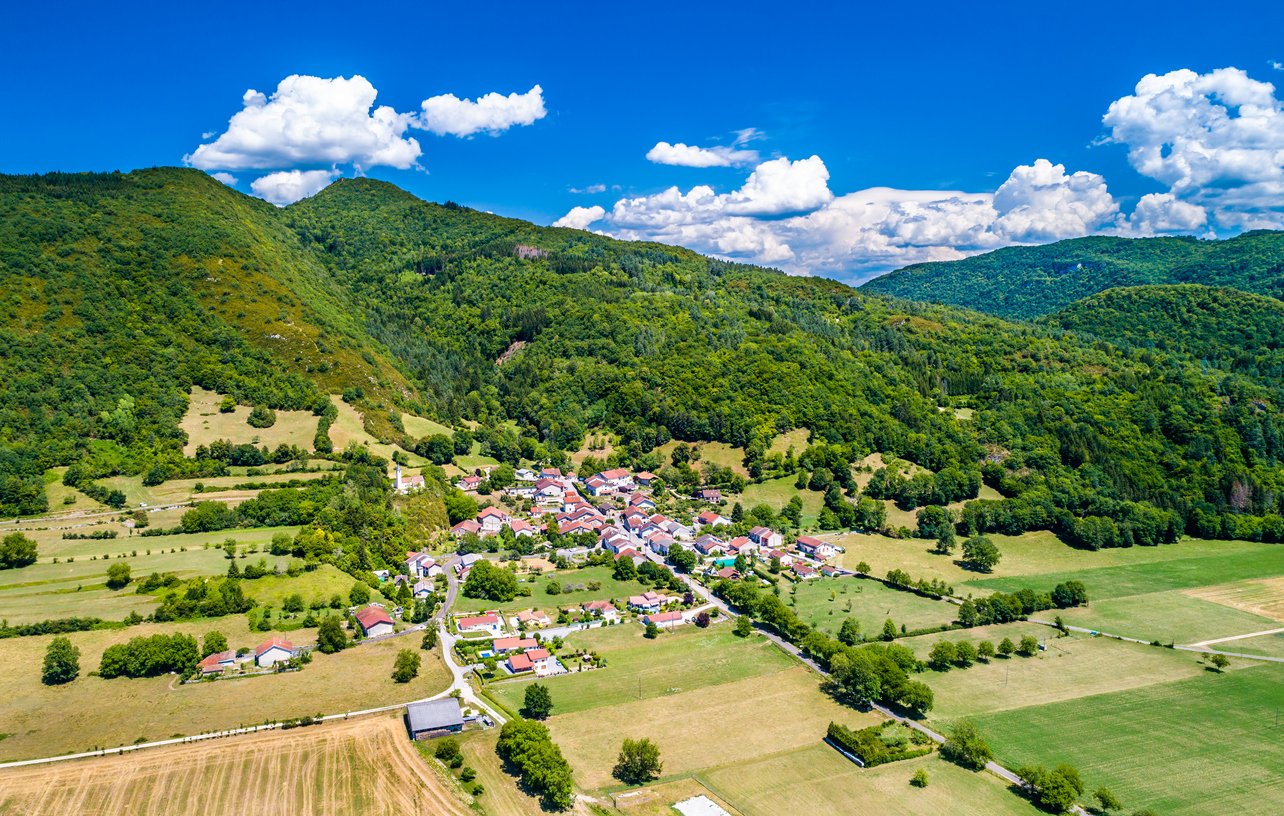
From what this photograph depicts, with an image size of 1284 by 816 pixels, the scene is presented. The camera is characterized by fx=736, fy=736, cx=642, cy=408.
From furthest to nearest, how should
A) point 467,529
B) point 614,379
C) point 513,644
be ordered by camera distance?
point 614,379, point 467,529, point 513,644

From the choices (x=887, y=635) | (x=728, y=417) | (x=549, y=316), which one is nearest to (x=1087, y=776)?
(x=887, y=635)

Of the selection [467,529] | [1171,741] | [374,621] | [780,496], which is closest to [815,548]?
[780,496]

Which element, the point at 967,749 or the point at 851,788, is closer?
the point at 851,788

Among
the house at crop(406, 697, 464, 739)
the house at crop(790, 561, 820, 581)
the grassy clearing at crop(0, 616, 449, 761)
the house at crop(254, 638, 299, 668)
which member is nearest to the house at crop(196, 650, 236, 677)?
the grassy clearing at crop(0, 616, 449, 761)

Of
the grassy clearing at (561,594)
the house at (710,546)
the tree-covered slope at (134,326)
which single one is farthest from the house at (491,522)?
the tree-covered slope at (134,326)

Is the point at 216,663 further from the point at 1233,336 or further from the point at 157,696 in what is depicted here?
the point at 1233,336

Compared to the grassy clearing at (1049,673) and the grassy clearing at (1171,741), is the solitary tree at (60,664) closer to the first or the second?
the grassy clearing at (1049,673)

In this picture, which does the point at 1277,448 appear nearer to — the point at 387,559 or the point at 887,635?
the point at 887,635
